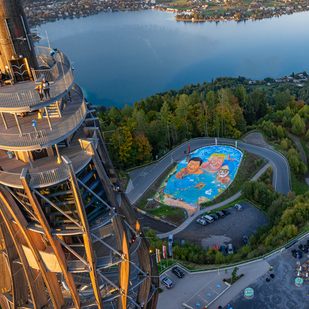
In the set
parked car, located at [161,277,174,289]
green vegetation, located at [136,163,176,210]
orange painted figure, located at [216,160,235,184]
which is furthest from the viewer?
orange painted figure, located at [216,160,235,184]

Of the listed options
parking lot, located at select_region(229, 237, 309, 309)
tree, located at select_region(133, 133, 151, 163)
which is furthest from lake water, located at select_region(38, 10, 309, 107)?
parking lot, located at select_region(229, 237, 309, 309)

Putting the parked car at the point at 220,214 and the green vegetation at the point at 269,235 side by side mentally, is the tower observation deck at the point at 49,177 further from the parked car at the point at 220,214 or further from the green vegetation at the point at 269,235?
the parked car at the point at 220,214

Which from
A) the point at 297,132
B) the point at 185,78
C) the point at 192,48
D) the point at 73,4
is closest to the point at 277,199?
the point at 297,132

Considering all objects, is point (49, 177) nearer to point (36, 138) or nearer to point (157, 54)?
point (36, 138)

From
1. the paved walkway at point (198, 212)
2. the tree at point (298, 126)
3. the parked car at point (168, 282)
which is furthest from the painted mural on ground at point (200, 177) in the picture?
the tree at point (298, 126)

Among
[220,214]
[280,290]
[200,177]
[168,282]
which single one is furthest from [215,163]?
[280,290]

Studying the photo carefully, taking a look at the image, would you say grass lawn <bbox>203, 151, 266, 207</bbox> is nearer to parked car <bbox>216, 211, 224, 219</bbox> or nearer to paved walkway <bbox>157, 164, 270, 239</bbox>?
paved walkway <bbox>157, 164, 270, 239</bbox>
